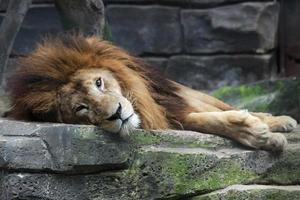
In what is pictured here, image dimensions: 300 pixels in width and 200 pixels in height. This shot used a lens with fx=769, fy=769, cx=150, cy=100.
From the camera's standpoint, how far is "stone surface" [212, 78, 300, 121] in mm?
5480

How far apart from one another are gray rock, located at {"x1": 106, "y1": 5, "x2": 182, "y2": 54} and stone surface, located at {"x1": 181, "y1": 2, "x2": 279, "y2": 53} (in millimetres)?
109

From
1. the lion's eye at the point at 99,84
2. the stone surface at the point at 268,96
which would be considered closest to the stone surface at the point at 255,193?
the lion's eye at the point at 99,84

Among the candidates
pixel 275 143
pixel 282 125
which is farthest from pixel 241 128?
pixel 282 125

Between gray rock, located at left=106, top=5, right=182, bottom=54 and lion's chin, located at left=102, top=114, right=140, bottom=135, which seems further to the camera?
gray rock, located at left=106, top=5, right=182, bottom=54

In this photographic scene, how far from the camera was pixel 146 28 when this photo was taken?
7184 millimetres

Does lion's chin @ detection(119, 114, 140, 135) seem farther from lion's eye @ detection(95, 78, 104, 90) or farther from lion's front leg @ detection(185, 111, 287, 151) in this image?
lion's front leg @ detection(185, 111, 287, 151)

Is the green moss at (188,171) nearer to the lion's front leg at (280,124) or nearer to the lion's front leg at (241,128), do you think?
the lion's front leg at (241,128)

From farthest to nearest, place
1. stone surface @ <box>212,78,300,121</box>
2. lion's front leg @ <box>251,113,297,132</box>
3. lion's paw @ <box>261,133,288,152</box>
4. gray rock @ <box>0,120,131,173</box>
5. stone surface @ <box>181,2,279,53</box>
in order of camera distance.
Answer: stone surface @ <box>181,2,279,53</box>, stone surface @ <box>212,78,300,121</box>, lion's front leg @ <box>251,113,297,132</box>, lion's paw @ <box>261,133,288,152</box>, gray rock @ <box>0,120,131,173</box>

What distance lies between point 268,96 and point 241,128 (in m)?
2.24

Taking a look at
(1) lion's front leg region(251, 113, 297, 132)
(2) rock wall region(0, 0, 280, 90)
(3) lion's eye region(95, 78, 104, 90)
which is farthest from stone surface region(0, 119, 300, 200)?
(2) rock wall region(0, 0, 280, 90)

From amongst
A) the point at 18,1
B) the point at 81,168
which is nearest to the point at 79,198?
the point at 81,168

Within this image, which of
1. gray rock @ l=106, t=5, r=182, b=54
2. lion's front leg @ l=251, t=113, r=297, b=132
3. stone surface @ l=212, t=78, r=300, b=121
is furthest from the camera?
gray rock @ l=106, t=5, r=182, b=54

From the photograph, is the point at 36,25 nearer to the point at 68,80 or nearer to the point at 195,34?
the point at 195,34

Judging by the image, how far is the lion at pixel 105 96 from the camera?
11.2 feet
